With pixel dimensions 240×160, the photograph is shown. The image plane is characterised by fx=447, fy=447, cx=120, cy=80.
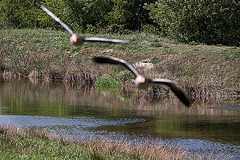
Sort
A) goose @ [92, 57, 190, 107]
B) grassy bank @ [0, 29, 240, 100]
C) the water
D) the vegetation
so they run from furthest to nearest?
the vegetation → grassy bank @ [0, 29, 240, 100] → the water → goose @ [92, 57, 190, 107]

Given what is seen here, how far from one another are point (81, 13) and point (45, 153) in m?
31.1

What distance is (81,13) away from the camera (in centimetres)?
3838

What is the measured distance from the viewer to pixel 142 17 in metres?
38.9

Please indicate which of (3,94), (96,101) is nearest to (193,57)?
(96,101)

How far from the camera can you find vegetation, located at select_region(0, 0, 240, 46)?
100 ft

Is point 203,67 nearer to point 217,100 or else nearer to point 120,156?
point 217,100

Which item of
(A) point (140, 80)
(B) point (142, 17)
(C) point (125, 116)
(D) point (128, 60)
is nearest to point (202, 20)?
(D) point (128, 60)

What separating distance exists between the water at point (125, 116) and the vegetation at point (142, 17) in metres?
11.2

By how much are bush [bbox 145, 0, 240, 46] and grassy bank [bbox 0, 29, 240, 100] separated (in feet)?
4.32

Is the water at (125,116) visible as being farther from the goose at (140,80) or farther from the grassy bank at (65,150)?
the goose at (140,80)

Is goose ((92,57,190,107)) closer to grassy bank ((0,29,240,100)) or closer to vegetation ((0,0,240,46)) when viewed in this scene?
grassy bank ((0,29,240,100))

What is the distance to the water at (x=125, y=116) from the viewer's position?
38.9ft

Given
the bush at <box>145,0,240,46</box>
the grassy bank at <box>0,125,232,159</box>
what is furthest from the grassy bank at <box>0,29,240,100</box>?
the grassy bank at <box>0,125,232,159</box>

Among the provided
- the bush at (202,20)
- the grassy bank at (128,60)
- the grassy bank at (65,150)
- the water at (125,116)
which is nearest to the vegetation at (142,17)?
the bush at (202,20)
